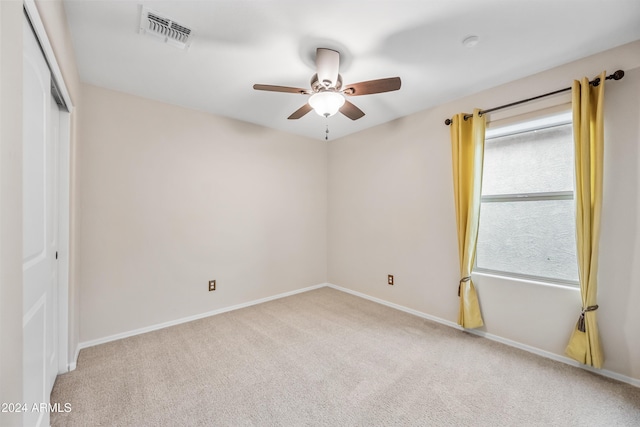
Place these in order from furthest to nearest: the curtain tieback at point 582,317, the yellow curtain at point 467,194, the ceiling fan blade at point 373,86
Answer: the yellow curtain at point 467,194 → the curtain tieback at point 582,317 → the ceiling fan blade at point 373,86

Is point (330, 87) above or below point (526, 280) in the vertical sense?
above

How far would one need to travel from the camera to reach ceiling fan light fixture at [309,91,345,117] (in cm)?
197

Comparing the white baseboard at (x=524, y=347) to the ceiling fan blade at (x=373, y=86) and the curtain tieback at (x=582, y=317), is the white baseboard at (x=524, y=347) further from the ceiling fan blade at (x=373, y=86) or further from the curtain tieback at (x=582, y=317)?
the ceiling fan blade at (x=373, y=86)

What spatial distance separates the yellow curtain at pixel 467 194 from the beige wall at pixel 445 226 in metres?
0.14

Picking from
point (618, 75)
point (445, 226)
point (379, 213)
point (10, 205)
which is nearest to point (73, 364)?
point (10, 205)

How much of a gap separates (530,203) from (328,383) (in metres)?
2.31

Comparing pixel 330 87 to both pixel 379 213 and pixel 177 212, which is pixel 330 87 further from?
pixel 177 212

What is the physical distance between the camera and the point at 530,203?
2.41m

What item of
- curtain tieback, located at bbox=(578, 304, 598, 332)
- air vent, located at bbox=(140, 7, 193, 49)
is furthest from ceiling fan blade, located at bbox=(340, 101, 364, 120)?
curtain tieback, located at bbox=(578, 304, 598, 332)

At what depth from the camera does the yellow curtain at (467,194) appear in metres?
2.53

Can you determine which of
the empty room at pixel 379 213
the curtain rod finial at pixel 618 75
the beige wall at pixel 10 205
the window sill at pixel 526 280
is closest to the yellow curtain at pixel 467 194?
the empty room at pixel 379 213

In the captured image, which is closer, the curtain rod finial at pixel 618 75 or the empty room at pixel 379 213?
the empty room at pixel 379 213

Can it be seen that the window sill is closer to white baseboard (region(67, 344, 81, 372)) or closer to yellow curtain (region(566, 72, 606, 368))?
yellow curtain (region(566, 72, 606, 368))

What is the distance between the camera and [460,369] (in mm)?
2059
